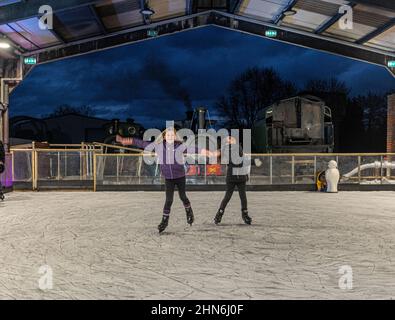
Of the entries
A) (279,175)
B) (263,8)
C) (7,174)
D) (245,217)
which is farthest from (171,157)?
(263,8)

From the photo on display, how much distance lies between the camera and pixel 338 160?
1628 centimetres

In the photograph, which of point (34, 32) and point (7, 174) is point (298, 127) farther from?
point (7, 174)

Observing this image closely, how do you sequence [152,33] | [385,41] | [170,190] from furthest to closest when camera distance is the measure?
[152,33] → [385,41] → [170,190]

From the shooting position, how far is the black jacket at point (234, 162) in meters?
8.05

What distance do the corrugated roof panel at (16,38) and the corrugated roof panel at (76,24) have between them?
4.24 ft

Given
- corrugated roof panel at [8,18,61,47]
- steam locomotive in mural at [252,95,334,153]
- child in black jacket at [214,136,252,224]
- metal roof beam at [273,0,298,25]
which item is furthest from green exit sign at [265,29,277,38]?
child in black jacket at [214,136,252,224]

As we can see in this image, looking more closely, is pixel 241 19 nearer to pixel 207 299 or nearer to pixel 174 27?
pixel 174 27

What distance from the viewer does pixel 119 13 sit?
1628 cm

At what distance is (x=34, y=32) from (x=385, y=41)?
44.3 ft

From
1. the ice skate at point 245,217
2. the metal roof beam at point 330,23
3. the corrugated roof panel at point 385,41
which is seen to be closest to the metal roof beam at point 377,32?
the corrugated roof panel at point 385,41

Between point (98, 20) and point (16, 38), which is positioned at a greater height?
point (98, 20)

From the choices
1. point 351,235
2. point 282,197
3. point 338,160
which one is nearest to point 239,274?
point 351,235

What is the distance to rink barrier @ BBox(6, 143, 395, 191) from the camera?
15.9 meters

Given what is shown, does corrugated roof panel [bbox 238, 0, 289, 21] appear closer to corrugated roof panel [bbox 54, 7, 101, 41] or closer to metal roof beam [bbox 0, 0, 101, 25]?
corrugated roof panel [bbox 54, 7, 101, 41]
